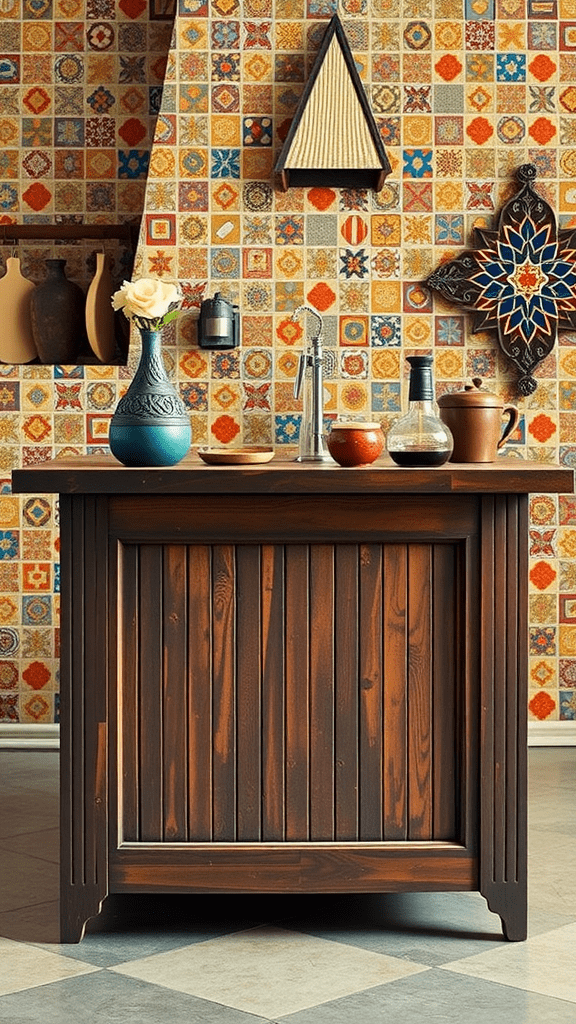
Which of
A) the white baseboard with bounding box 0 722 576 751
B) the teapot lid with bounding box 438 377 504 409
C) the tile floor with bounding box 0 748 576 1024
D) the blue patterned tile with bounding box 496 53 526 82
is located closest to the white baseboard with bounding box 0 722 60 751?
the white baseboard with bounding box 0 722 576 751

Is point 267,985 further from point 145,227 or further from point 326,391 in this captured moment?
point 145,227

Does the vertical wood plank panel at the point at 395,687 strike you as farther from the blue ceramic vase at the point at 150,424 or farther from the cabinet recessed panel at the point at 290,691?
the blue ceramic vase at the point at 150,424

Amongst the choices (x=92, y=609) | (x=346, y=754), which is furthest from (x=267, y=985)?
(x=92, y=609)

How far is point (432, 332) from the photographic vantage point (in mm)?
5062

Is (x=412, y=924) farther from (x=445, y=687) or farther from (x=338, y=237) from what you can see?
(x=338, y=237)

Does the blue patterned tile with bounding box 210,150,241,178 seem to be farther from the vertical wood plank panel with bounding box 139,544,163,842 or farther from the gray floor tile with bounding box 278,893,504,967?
the gray floor tile with bounding box 278,893,504,967

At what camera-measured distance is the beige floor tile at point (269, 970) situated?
103 inches

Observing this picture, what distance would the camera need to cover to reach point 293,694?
9.77 ft

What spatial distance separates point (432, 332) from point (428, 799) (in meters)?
2.45

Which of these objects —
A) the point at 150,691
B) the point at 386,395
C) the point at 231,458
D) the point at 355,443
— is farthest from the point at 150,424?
the point at 386,395

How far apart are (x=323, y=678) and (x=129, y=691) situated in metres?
0.41

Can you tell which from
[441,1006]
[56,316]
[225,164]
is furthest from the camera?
[56,316]

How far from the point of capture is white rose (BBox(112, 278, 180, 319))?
3104 mm

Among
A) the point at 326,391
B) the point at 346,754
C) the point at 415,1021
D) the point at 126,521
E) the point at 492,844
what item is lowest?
the point at 415,1021
